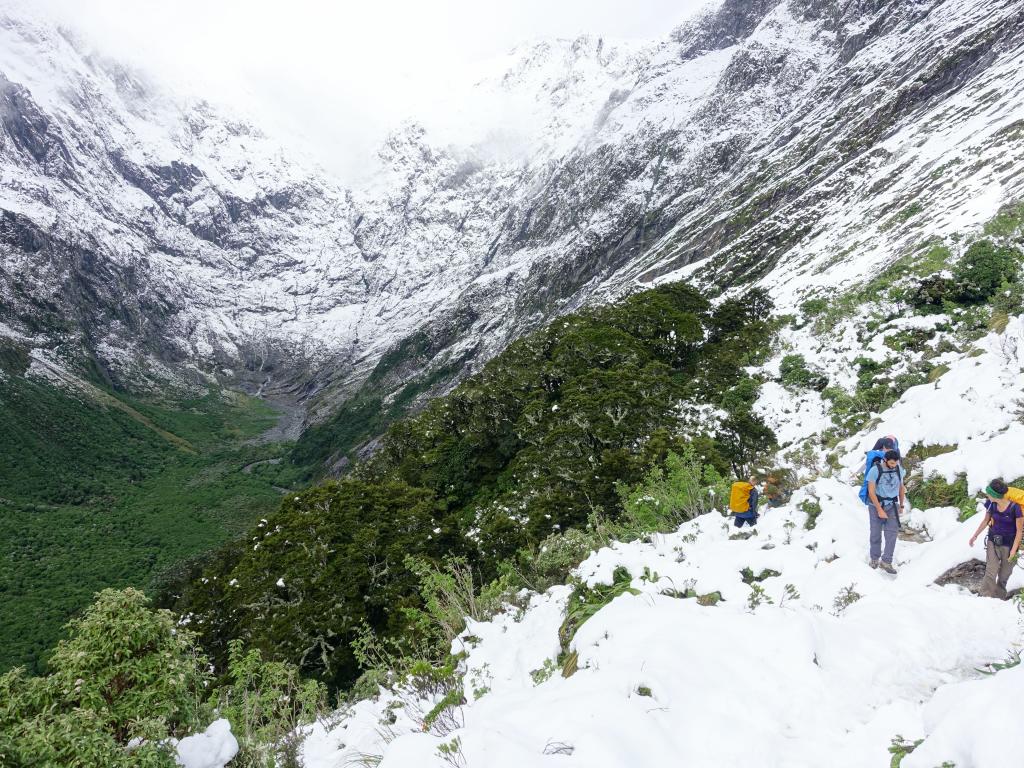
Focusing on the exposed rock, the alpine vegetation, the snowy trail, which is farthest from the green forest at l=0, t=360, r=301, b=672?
the exposed rock

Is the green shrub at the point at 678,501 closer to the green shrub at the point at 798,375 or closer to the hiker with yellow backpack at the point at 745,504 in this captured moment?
the hiker with yellow backpack at the point at 745,504

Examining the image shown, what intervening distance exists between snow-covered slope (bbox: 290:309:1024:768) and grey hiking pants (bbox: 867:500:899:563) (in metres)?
0.19

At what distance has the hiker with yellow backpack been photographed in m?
10.0

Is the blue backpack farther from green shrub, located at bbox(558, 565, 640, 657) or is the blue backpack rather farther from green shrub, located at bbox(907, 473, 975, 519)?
green shrub, located at bbox(558, 565, 640, 657)

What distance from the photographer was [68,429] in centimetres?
16600

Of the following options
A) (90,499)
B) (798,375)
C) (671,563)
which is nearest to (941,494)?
(671,563)

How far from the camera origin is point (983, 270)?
1967 centimetres

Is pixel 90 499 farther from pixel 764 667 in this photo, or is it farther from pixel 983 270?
pixel 983 270

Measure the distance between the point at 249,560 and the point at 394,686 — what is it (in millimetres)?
21699

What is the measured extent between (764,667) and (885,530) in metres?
4.05

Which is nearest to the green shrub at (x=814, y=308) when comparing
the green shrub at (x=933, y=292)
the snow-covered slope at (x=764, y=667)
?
the green shrub at (x=933, y=292)

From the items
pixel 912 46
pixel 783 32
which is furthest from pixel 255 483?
pixel 783 32

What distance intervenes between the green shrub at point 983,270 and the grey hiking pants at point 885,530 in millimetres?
16362

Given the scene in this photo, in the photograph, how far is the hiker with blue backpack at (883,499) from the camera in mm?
7508
